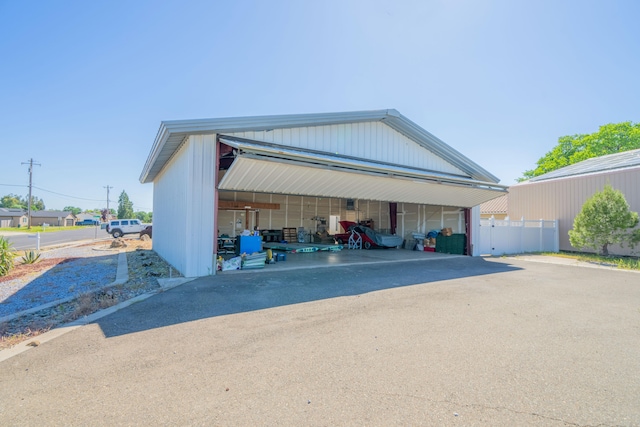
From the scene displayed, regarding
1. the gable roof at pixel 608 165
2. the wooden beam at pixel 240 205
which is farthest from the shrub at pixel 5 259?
the gable roof at pixel 608 165

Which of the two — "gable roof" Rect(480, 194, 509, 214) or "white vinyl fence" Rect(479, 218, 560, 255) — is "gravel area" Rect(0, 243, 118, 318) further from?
"gable roof" Rect(480, 194, 509, 214)

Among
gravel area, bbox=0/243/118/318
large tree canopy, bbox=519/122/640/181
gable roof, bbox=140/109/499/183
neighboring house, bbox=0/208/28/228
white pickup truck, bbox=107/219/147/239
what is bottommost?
gravel area, bbox=0/243/118/318

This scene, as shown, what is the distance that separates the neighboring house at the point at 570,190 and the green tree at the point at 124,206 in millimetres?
82008

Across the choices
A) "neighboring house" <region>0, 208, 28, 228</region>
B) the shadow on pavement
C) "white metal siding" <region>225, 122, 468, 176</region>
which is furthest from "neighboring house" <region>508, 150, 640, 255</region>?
"neighboring house" <region>0, 208, 28, 228</region>

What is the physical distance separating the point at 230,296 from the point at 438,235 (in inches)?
491

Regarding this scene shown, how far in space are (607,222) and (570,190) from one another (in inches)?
172

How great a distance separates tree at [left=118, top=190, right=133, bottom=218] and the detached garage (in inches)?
2784

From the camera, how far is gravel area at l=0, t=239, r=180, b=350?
14.7 feet

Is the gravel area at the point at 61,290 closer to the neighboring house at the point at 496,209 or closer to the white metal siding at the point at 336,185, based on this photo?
the white metal siding at the point at 336,185

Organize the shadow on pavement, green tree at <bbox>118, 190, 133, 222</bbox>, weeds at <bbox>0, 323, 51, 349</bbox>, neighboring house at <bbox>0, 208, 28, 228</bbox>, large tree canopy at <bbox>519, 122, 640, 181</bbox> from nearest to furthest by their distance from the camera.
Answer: weeds at <bbox>0, 323, 51, 349</bbox> → the shadow on pavement → large tree canopy at <bbox>519, 122, 640, 181</bbox> → neighboring house at <bbox>0, 208, 28, 228</bbox> → green tree at <bbox>118, 190, 133, 222</bbox>

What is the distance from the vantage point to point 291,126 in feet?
29.9

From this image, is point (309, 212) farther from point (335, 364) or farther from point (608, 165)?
point (608, 165)

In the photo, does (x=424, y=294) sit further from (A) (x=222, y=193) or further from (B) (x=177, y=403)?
(A) (x=222, y=193)

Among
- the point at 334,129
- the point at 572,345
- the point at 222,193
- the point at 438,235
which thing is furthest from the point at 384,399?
the point at 222,193
